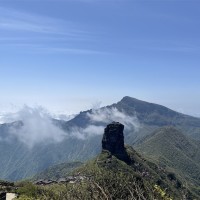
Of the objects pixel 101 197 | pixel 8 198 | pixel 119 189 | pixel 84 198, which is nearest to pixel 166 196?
pixel 119 189

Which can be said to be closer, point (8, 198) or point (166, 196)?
point (166, 196)

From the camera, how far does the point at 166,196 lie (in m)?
26.6

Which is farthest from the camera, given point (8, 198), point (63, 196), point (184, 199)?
point (8, 198)

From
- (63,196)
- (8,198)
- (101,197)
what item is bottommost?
(8,198)

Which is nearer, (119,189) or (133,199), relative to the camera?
(133,199)

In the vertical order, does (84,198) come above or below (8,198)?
above

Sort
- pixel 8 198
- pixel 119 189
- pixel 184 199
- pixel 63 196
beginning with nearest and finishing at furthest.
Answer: pixel 184 199
pixel 63 196
pixel 119 189
pixel 8 198

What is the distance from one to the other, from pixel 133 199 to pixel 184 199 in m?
2.55

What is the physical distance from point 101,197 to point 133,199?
171 cm

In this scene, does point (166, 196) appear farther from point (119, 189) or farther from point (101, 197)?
point (101, 197)

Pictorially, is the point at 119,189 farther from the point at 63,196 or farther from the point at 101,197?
the point at 101,197

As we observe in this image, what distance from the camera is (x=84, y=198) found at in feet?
81.8

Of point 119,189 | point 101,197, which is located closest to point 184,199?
point 101,197

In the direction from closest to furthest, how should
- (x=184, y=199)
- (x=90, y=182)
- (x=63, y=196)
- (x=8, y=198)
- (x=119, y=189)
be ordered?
(x=184, y=199) < (x=90, y=182) < (x=63, y=196) < (x=119, y=189) < (x=8, y=198)
